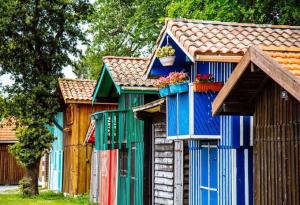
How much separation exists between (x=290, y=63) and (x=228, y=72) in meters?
4.31

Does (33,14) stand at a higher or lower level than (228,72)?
higher

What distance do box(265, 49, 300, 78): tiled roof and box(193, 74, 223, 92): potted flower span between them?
11.1 ft

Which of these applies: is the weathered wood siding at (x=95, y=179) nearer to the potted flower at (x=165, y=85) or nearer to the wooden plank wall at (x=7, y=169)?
the potted flower at (x=165, y=85)

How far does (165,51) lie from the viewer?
1375cm

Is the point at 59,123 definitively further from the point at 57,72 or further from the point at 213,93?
the point at 213,93

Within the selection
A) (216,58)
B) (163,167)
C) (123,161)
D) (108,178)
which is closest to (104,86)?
(123,161)

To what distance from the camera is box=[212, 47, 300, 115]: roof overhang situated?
754 centimetres

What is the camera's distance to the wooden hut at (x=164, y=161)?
1546cm

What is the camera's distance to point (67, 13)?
1312 inches

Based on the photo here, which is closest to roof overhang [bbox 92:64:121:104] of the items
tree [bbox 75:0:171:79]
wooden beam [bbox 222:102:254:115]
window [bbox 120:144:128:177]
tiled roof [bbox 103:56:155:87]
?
tiled roof [bbox 103:56:155:87]

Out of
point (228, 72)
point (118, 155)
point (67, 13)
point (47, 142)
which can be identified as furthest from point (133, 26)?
point (228, 72)

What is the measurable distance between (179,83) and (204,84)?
69 cm

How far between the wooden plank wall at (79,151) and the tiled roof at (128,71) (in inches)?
433

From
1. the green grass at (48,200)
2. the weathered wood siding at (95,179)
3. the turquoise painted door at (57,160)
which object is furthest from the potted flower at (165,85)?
the turquoise painted door at (57,160)
